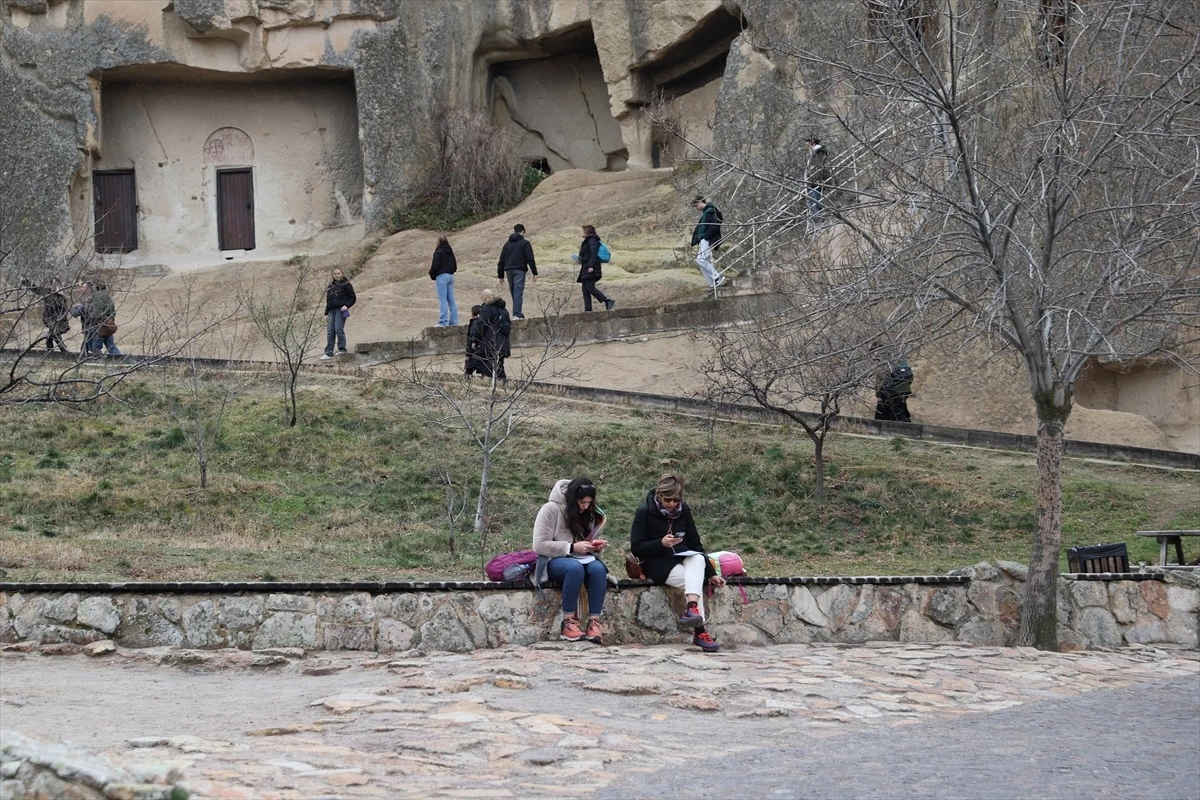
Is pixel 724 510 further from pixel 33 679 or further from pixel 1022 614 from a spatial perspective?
pixel 33 679

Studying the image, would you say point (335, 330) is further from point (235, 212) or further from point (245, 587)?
point (245, 587)

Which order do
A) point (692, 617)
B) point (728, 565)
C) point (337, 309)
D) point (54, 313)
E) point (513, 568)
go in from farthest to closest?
point (337, 309) < point (54, 313) < point (728, 565) < point (513, 568) < point (692, 617)

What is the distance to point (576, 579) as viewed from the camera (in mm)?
9391

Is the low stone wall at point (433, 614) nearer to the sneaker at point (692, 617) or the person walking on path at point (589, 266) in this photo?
the sneaker at point (692, 617)

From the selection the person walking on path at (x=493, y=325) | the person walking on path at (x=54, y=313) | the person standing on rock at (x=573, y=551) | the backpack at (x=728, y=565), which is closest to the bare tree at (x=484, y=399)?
the person walking on path at (x=493, y=325)

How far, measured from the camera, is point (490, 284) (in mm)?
25672

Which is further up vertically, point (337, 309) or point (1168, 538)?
point (337, 309)

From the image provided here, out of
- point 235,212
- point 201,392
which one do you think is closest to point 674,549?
point 201,392

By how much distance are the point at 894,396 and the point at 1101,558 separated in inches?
255

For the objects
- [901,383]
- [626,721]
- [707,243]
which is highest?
[707,243]

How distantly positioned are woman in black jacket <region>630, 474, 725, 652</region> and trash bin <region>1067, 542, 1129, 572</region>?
13.9ft

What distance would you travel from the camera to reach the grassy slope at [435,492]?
45.9 ft

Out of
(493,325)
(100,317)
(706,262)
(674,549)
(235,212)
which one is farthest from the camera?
(235,212)

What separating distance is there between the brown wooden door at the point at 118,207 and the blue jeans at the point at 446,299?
40.0ft
